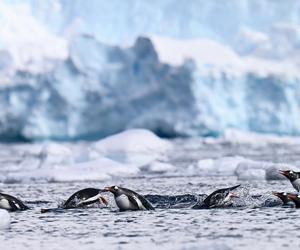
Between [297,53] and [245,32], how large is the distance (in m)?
3.17

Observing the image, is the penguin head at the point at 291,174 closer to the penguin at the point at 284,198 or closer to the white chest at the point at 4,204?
the penguin at the point at 284,198

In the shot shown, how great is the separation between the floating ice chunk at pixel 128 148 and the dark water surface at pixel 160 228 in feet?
28.1

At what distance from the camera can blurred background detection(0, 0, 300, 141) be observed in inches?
1174

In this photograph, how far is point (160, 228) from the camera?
5.36 m

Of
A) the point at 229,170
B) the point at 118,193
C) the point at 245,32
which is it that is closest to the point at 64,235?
the point at 118,193

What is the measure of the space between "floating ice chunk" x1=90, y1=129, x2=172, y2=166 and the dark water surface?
338 inches

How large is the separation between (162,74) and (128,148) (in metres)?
14.8

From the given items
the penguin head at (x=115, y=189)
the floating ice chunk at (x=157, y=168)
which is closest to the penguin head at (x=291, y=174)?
the penguin head at (x=115, y=189)

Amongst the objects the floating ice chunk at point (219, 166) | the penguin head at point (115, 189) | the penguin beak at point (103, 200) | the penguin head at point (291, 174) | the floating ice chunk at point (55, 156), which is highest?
the floating ice chunk at point (55, 156)

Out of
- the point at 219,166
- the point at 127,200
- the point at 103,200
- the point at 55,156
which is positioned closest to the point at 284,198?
the point at 127,200

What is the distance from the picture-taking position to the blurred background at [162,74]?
29812mm

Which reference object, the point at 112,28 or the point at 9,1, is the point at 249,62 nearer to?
the point at 112,28

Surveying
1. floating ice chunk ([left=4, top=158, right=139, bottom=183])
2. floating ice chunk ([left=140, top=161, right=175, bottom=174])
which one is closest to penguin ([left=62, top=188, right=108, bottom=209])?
floating ice chunk ([left=4, top=158, right=139, bottom=183])

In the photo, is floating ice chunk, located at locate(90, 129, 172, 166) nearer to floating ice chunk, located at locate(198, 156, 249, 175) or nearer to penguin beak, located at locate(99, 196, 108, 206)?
floating ice chunk, located at locate(198, 156, 249, 175)
